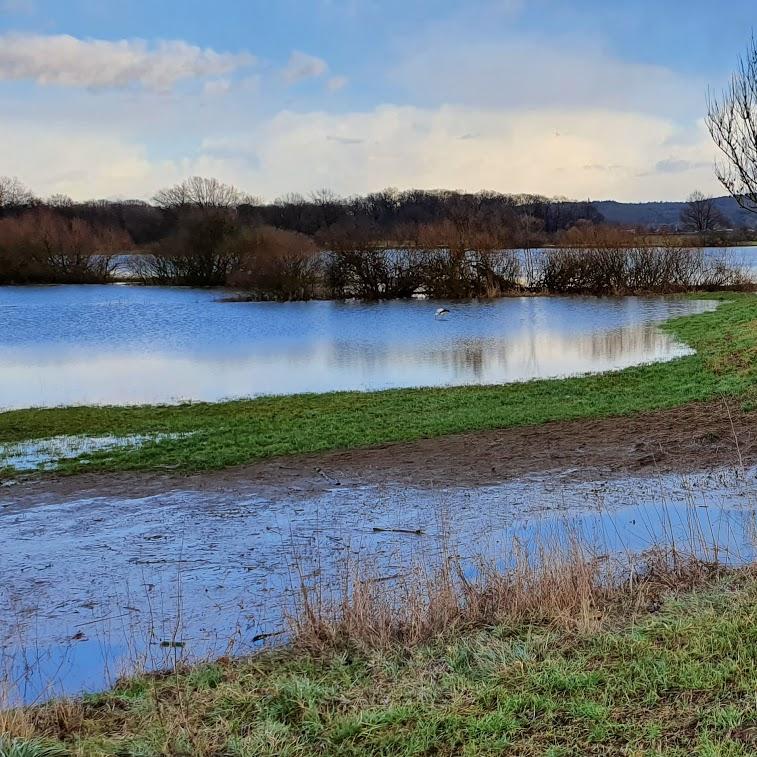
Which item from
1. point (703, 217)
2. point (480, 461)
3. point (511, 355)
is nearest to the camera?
point (480, 461)

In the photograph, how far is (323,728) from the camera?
3.94 m

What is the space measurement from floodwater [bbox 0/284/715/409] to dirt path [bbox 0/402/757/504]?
6.40 meters

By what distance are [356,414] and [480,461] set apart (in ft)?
12.9

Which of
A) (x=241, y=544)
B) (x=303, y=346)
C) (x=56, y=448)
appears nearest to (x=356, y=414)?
(x=56, y=448)

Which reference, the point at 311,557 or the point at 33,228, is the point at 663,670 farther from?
the point at 33,228

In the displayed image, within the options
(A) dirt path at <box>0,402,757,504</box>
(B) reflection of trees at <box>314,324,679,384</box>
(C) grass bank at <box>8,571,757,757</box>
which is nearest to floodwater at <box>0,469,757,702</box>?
(A) dirt path at <box>0,402,757,504</box>

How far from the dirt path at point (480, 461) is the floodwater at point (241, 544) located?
1.03 feet

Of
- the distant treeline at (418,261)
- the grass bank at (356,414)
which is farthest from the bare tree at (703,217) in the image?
the grass bank at (356,414)

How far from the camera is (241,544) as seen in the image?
7.73 meters

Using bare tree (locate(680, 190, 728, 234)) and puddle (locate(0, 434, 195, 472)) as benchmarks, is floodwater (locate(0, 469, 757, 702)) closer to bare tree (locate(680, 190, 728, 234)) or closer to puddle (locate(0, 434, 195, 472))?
puddle (locate(0, 434, 195, 472))

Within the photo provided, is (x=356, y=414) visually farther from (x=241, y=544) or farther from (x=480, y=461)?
(x=241, y=544)

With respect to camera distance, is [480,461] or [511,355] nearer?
[480,461]

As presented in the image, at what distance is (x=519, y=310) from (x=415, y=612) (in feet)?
104

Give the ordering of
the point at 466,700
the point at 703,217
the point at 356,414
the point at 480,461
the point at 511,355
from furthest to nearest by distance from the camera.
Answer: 1. the point at 703,217
2. the point at 511,355
3. the point at 356,414
4. the point at 480,461
5. the point at 466,700
